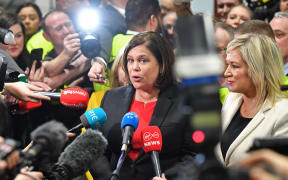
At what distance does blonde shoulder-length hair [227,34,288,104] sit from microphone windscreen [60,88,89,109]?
3.72ft

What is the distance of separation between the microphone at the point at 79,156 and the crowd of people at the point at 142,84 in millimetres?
244

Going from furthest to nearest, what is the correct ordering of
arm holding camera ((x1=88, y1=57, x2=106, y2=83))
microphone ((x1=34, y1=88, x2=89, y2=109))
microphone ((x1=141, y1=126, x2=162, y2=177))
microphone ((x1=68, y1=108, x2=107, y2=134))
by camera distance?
1. arm holding camera ((x1=88, y1=57, x2=106, y2=83))
2. microphone ((x1=34, y1=88, x2=89, y2=109))
3. microphone ((x1=68, y1=108, x2=107, y2=134))
4. microphone ((x1=141, y1=126, x2=162, y2=177))

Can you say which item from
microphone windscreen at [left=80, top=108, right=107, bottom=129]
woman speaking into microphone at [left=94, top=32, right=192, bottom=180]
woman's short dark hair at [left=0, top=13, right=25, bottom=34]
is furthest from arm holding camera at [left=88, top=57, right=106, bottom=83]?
microphone windscreen at [left=80, top=108, right=107, bottom=129]

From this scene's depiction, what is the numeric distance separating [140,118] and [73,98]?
52cm

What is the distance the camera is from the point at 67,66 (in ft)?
16.5

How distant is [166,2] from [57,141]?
3854 mm

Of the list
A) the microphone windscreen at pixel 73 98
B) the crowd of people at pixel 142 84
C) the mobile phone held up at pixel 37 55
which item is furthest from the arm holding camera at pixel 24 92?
the mobile phone held up at pixel 37 55

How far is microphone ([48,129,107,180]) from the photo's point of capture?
2.75 m

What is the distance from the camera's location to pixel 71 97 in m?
3.59

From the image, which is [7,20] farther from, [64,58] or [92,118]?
[92,118]

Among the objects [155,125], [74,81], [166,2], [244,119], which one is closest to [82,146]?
[155,125]

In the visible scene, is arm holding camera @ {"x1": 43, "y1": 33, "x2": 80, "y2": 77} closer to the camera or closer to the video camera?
the camera

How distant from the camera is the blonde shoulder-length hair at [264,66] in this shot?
11.6 ft

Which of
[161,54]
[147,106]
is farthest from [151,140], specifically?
[161,54]
